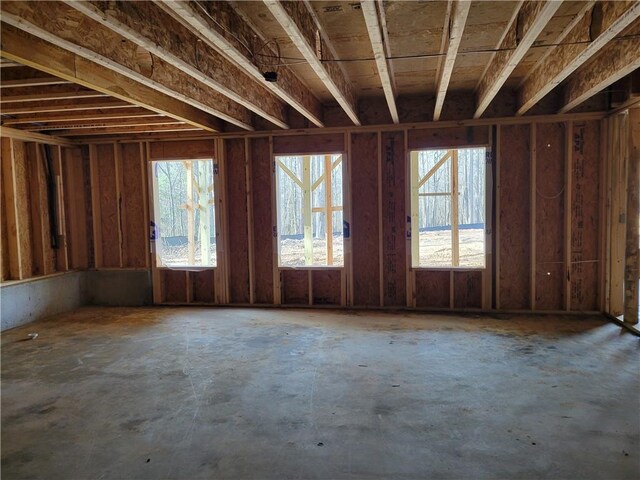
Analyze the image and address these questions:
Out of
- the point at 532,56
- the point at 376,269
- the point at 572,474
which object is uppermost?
the point at 532,56

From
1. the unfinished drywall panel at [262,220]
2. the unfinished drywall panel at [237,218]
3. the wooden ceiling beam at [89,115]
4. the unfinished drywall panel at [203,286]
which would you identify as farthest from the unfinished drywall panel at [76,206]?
the unfinished drywall panel at [262,220]

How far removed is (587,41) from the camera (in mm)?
3152

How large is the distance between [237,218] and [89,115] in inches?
92.0

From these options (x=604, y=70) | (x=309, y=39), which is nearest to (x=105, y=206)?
(x=309, y=39)

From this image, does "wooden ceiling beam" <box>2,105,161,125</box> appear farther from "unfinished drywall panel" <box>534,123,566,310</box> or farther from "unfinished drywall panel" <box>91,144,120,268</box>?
"unfinished drywall panel" <box>534,123,566,310</box>

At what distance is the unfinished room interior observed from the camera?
263 cm

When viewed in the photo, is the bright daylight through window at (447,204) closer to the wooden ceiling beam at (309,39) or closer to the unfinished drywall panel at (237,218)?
the unfinished drywall panel at (237,218)

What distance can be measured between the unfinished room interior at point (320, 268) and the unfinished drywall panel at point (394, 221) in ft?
0.11

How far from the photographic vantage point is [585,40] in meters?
3.19

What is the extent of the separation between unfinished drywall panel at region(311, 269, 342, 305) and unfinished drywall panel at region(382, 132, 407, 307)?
2.22 ft

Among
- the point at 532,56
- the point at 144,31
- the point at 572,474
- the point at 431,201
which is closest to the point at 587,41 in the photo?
the point at 532,56

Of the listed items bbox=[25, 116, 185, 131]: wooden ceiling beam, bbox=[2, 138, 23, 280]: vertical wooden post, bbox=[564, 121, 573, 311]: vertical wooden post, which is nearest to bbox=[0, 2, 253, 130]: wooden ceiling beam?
bbox=[25, 116, 185, 131]: wooden ceiling beam

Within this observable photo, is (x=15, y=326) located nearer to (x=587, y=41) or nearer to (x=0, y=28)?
(x=0, y=28)

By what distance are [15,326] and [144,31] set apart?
4.65 m
